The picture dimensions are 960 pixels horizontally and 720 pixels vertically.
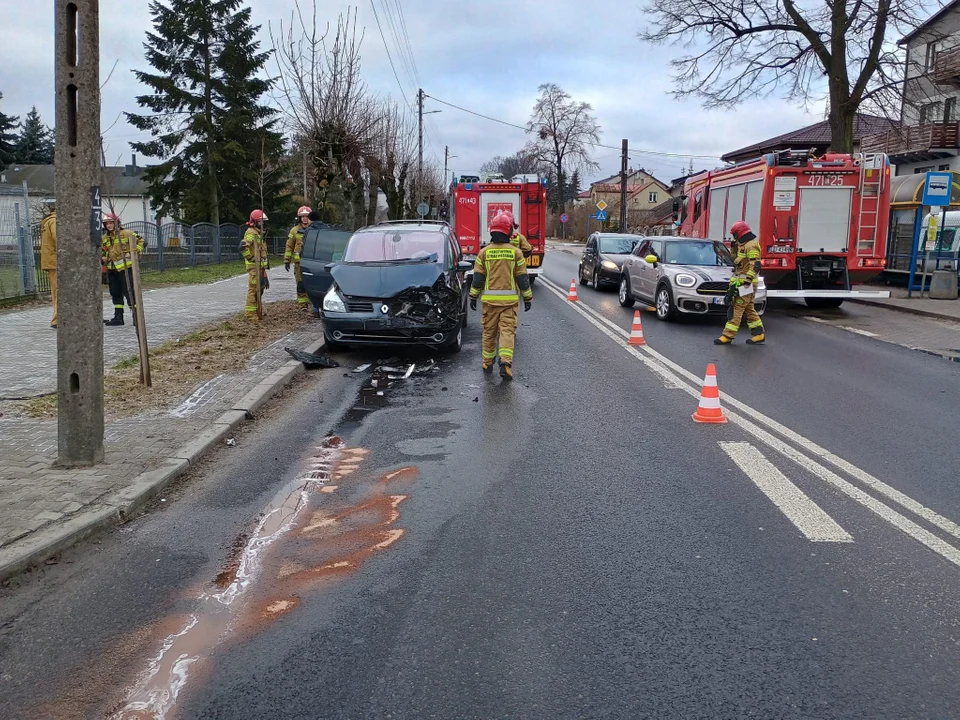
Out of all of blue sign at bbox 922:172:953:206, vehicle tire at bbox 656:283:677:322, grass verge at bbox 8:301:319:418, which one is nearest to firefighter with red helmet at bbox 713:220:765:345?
vehicle tire at bbox 656:283:677:322

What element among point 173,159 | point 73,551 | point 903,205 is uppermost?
point 173,159

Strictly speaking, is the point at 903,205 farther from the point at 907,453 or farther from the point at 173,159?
the point at 173,159

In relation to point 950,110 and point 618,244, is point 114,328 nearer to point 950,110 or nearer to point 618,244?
point 618,244

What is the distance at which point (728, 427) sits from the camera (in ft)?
22.5

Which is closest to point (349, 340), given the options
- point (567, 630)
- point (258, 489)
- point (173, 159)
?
point (258, 489)

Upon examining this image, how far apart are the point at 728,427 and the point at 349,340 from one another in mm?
5139

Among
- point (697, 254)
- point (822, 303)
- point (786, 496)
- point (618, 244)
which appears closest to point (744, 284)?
point (697, 254)

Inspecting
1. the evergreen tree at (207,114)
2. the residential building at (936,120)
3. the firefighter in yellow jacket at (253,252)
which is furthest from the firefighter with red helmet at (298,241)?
the residential building at (936,120)

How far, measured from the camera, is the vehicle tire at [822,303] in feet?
57.4

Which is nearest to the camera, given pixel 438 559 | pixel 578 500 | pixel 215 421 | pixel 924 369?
pixel 438 559

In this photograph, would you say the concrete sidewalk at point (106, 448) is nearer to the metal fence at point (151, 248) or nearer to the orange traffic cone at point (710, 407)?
the orange traffic cone at point (710, 407)

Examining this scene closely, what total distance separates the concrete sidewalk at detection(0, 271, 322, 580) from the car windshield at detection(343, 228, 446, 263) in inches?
58.4

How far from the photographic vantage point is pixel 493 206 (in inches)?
936

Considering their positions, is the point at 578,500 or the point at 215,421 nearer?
the point at 578,500
